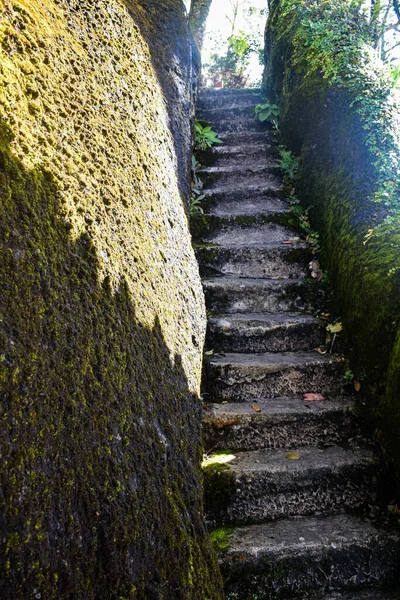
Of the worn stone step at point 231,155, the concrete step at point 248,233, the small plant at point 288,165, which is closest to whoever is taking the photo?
the concrete step at point 248,233

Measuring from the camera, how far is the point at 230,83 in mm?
10969

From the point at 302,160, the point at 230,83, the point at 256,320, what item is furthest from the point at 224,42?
the point at 256,320

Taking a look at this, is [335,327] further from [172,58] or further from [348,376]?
[172,58]

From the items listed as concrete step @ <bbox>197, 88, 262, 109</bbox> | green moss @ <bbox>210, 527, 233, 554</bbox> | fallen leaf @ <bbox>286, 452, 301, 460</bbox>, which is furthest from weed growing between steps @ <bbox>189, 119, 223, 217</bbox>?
green moss @ <bbox>210, 527, 233, 554</bbox>

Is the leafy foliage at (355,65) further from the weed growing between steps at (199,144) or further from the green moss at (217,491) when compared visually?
the green moss at (217,491)

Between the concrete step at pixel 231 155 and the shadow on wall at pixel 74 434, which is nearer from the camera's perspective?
the shadow on wall at pixel 74 434

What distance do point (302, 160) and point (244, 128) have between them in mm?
1695

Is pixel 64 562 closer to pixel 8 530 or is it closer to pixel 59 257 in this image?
pixel 8 530

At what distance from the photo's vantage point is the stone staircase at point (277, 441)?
7.35 ft

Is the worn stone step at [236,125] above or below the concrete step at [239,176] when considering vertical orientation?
above

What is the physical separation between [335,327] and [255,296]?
724 millimetres

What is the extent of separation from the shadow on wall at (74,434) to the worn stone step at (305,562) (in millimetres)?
632

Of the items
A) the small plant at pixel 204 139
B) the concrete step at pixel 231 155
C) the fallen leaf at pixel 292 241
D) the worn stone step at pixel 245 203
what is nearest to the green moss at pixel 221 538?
the fallen leaf at pixel 292 241

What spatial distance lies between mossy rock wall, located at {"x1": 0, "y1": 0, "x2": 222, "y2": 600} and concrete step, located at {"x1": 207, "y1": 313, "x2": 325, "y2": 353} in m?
1.13
